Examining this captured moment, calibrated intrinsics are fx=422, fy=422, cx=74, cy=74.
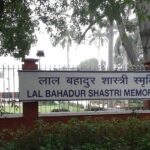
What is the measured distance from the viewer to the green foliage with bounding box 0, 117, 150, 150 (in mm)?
8570

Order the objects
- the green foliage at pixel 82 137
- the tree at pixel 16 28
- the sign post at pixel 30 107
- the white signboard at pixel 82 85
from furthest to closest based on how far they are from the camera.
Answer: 1. the white signboard at pixel 82 85
2. the sign post at pixel 30 107
3. the tree at pixel 16 28
4. the green foliage at pixel 82 137

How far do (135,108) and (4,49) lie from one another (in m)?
4.88

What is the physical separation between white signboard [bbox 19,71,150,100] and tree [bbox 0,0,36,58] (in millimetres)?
1476

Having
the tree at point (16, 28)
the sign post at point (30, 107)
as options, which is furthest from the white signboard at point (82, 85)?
the tree at point (16, 28)

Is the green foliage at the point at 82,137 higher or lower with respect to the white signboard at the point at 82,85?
lower

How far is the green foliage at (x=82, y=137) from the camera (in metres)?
8.57

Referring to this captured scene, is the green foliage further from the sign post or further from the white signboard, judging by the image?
the white signboard

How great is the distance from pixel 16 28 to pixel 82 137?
4257 millimetres

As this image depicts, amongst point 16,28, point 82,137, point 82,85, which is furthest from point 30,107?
point 82,137

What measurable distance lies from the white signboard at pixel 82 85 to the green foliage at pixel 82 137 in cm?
174

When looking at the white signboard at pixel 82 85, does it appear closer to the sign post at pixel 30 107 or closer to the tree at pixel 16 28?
the sign post at pixel 30 107

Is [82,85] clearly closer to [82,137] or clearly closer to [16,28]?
[16,28]

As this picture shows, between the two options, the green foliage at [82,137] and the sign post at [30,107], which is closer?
the green foliage at [82,137]

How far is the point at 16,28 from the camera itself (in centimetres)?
1177
